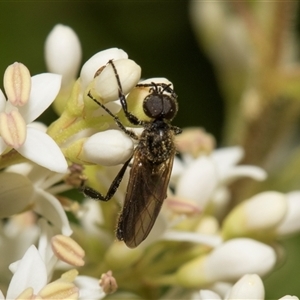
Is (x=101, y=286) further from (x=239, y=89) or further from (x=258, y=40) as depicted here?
→ (x=239, y=89)

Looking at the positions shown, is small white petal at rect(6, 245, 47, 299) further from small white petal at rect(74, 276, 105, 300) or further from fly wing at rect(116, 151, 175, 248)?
fly wing at rect(116, 151, 175, 248)

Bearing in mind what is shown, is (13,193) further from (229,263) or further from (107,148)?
(229,263)

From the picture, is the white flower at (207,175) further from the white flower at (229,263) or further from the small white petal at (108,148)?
the small white petal at (108,148)

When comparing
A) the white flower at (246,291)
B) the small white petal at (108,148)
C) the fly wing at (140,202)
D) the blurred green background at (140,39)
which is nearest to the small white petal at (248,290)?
the white flower at (246,291)

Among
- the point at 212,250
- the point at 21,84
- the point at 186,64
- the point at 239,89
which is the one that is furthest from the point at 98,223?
the point at 186,64

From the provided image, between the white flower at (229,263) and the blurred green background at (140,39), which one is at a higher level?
the blurred green background at (140,39)

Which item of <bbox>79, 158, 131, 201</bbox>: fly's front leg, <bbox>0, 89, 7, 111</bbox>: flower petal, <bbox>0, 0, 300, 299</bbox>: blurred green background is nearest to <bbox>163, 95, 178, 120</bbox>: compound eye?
<bbox>79, 158, 131, 201</bbox>: fly's front leg

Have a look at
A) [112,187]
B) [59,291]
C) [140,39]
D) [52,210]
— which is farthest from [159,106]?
[140,39]
